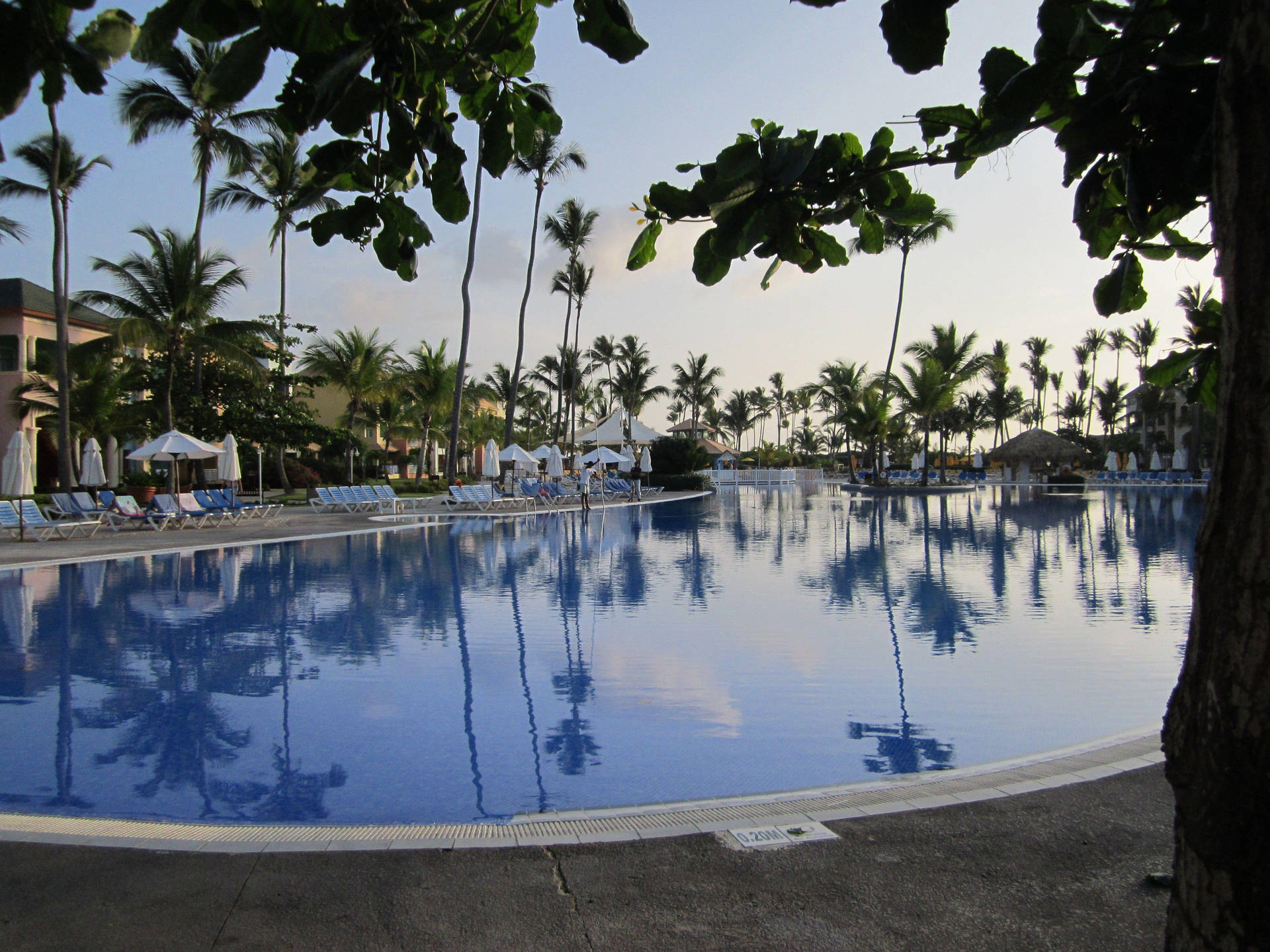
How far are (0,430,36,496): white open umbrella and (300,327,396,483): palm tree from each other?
669 inches

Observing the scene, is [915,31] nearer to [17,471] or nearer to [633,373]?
[17,471]

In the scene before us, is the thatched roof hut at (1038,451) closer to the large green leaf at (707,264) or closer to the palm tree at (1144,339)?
the palm tree at (1144,339)

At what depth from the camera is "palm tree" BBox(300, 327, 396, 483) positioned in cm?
3394

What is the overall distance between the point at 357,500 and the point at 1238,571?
83.6ft

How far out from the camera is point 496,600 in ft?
34.1

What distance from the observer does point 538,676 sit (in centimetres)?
693

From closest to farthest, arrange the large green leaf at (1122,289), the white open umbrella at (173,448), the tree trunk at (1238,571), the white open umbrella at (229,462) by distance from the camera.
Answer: the tree trunk at (1238,571) → the large green leaf at (1122,289) → the white open umbrella at (173,448) → the white open umbrella at (229,462)

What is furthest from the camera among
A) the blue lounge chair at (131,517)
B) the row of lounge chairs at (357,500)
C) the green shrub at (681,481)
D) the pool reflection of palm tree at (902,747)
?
the green shrub at (681,481)

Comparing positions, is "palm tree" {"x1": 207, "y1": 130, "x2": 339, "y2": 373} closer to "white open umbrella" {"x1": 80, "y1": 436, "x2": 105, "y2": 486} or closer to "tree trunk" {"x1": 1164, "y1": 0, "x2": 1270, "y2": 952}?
"white open umbrella" {"x1": 80, "y1": 436, "x2": 105, "y2": 486}

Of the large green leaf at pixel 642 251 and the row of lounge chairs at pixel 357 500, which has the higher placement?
the large green leaf at pixel 642 251

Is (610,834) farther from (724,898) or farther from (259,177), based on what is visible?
(259,177)

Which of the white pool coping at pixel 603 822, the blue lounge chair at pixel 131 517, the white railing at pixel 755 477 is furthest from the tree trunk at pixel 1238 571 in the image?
the white railing at pixel 755 477

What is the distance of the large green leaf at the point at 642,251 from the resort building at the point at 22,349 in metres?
33.1

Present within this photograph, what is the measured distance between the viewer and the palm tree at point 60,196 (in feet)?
68.1
